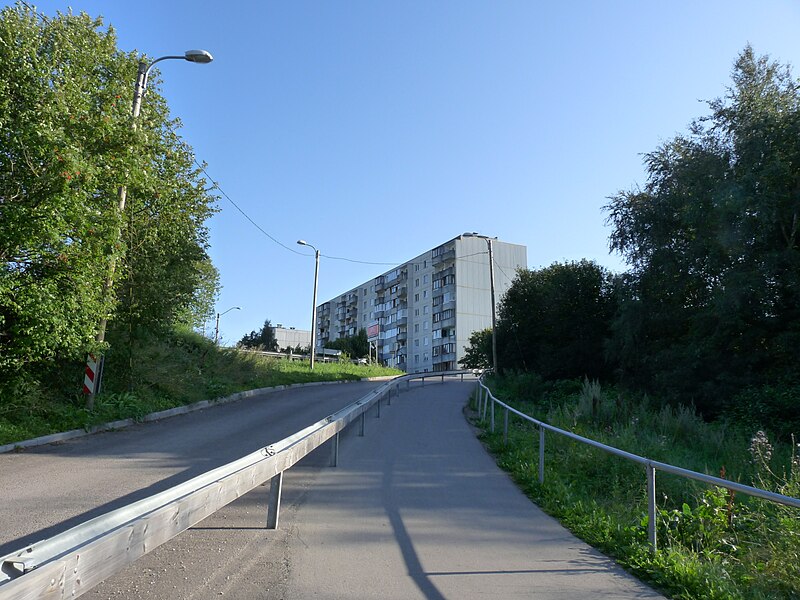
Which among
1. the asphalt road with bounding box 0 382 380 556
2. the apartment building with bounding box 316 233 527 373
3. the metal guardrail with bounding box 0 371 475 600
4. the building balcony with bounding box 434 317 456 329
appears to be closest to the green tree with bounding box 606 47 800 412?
the asphalt road with bounding box 0 382 380 556

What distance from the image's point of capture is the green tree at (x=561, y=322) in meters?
35.8

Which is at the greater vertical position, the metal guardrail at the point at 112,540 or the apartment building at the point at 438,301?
the apartment building at the point at 438,301

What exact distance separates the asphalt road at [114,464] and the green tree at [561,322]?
70.3ft

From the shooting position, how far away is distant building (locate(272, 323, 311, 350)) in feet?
385

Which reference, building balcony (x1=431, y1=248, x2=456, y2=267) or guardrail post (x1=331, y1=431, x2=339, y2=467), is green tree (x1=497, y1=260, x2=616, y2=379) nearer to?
guardrail post (x1=331, y1=431, x2=339, y2=467)

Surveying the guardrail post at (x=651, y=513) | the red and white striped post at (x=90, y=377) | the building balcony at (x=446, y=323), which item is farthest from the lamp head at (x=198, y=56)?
the building balcony at (x=446, y=323)

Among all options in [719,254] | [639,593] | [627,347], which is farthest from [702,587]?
[627,347]

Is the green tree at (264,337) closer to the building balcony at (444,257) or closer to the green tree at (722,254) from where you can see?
the building balcony at (444,257)

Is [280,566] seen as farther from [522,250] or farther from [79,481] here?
[522,250]

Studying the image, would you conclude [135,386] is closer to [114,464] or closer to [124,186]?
[124,186]

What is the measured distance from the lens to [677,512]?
620 centimetres

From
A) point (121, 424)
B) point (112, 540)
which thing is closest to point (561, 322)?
point (121, 424)

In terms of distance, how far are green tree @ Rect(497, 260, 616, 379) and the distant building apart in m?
78.0

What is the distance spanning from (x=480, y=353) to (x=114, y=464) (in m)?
43.4
